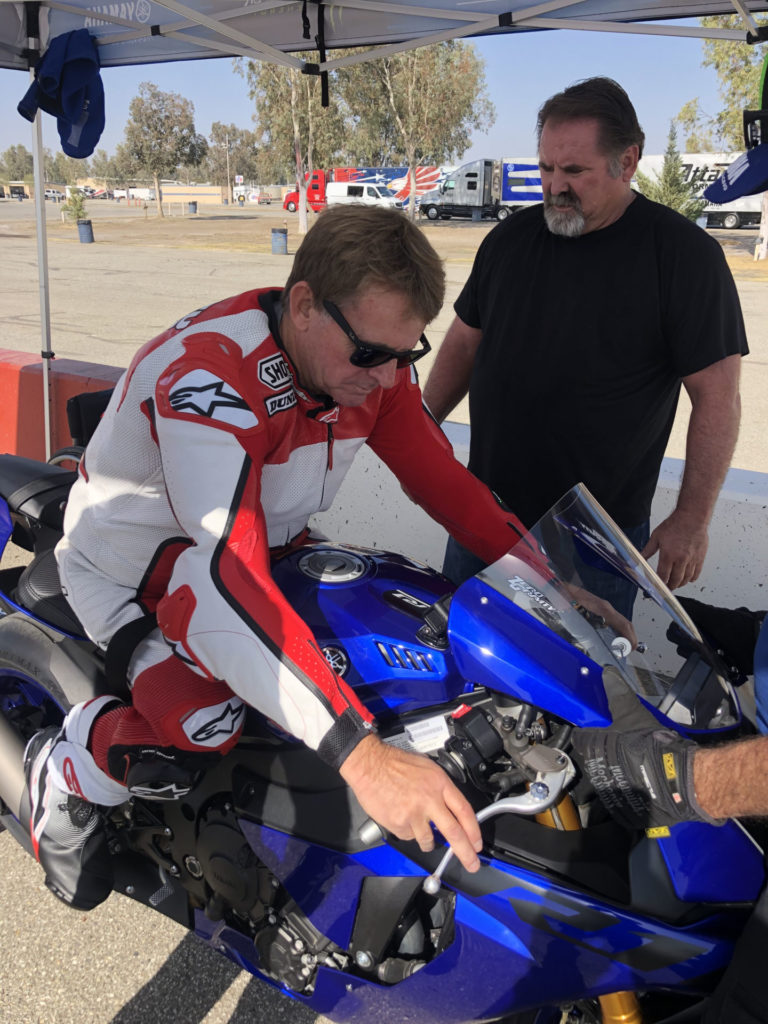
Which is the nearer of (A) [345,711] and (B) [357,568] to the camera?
(A) [345,711]

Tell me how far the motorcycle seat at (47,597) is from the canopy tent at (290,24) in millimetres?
2538

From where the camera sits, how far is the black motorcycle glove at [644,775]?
1.30 meters

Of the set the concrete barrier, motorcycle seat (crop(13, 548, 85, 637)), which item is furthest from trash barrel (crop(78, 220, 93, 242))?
motorcycle seat (crop(13, 548, 85, 637))

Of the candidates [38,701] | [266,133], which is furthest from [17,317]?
[266,133]

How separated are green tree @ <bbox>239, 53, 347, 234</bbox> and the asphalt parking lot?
520cm

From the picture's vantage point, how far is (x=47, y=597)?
92.0 inches

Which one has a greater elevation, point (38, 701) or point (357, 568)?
point (357, 568)

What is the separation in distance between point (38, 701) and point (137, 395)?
1416mm

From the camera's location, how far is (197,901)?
208 cm

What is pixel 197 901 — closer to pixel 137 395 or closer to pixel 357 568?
pixel 357 568

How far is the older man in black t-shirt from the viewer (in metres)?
2.58

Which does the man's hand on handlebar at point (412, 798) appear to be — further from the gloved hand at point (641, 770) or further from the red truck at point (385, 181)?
the red truck at point (385, 181)

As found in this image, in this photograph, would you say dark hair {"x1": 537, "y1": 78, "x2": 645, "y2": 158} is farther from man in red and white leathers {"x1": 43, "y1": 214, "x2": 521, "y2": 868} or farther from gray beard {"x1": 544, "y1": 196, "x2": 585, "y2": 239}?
man in red and white leathers {"x1": 43, "y1": 214, "x2": 521, "y2": 868}

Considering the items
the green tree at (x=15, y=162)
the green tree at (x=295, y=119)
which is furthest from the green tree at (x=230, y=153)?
the green tree at (x=295, y=119)
